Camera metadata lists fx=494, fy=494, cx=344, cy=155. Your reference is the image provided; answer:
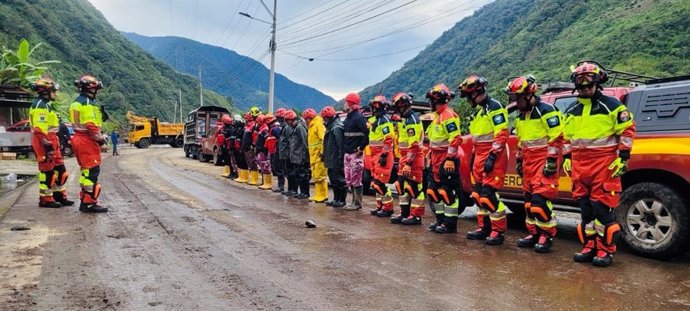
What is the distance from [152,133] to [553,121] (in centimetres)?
4314

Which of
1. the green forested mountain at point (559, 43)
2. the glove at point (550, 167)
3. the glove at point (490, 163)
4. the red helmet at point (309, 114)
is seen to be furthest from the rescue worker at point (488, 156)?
the green forested mountain at point (559, 43)

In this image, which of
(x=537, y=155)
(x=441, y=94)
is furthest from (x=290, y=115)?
(x=537, y=155)

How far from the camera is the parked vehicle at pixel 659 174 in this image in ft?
17.1

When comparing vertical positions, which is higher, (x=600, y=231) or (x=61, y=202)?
(x=600, y=231)

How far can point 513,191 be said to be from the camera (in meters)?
7.03

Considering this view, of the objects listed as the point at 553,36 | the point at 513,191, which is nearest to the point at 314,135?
the point at 513,191

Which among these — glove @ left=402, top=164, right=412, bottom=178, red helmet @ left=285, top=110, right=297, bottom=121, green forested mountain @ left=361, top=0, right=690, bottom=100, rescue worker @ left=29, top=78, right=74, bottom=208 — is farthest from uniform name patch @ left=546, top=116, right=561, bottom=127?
green forested mountain @ left=361, top=0, right=690, bottom=100

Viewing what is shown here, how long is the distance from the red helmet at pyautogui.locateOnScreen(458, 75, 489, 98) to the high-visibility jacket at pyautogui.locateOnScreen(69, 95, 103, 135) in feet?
19.2

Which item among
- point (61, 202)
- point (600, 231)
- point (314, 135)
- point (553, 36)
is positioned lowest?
point (61, 202)

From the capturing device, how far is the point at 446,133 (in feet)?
22.2

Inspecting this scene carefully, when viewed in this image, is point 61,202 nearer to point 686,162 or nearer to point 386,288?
point 386,288

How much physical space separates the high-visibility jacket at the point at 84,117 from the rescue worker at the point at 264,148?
4.67 meters

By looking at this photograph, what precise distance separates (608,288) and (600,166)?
4.54 ft

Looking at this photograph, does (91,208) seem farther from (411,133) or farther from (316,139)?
(411,133)
